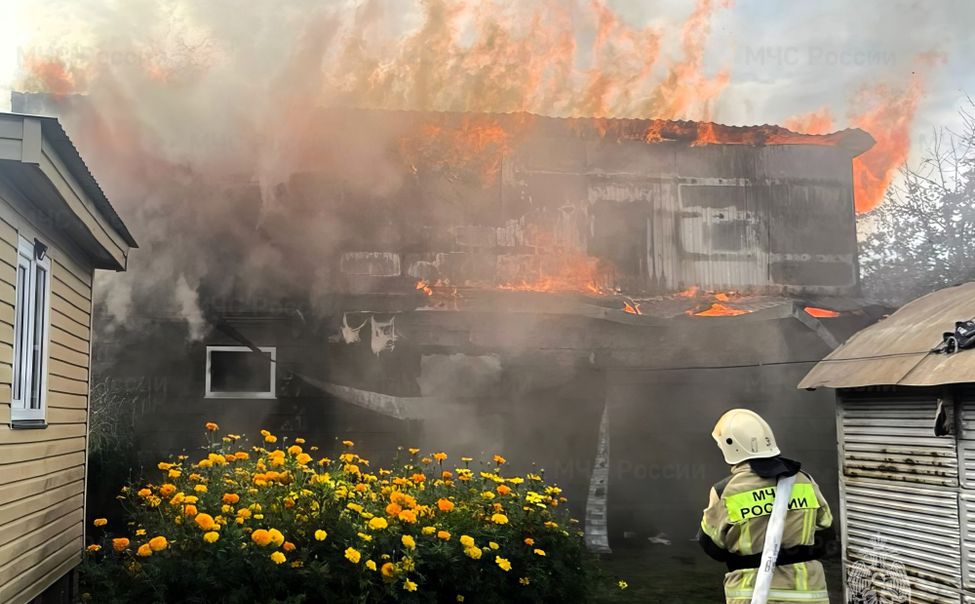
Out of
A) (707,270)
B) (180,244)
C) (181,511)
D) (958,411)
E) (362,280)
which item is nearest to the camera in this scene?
(181,511)

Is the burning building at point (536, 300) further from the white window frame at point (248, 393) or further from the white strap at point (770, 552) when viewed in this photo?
the white strap at point (770, 552)

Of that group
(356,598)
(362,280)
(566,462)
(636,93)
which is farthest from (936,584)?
(636,93)

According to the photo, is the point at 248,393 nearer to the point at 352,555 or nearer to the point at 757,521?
the point at 352,555

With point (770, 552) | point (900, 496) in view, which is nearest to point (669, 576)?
point (900, 496)

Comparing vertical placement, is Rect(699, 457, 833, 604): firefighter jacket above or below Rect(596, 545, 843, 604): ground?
above

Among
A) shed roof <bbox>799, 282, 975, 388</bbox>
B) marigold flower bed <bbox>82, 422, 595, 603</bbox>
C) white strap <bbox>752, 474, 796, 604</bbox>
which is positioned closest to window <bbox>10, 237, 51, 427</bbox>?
marigold flower bed <bbox>82, 422, 595, 603</bbox>

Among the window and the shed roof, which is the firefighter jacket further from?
the window

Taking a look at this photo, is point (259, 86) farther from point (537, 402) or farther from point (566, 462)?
point (566, 462)

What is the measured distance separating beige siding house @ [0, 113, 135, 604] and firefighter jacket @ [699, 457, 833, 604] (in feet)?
14.2

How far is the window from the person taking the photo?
19.0ft

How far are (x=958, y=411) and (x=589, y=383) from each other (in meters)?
6.26

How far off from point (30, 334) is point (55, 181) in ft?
4.38

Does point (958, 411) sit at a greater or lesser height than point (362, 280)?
lesser

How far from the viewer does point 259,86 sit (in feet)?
44.4
